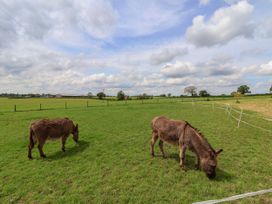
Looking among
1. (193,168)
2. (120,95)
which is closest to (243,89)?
(120,95)

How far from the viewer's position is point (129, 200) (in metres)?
4.69

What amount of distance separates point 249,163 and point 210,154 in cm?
212

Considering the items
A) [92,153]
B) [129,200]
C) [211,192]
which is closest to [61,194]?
[129,200]

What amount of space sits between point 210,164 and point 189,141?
2.99 feet

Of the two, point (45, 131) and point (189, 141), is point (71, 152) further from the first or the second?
point (189, 141)

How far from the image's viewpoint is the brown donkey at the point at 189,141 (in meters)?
Result: 5.64

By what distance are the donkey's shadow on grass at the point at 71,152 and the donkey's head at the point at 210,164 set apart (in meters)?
5.11

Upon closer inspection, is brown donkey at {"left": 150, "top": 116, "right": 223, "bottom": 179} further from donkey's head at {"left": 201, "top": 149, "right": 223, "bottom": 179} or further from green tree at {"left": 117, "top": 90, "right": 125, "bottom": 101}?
green tree at {"left": 117, "top": 90, "right": 125, "bottom": 101}

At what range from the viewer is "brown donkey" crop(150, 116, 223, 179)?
5.64 metres

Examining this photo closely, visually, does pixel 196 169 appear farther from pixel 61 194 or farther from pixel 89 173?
pixel 61 194

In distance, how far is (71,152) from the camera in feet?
27.3

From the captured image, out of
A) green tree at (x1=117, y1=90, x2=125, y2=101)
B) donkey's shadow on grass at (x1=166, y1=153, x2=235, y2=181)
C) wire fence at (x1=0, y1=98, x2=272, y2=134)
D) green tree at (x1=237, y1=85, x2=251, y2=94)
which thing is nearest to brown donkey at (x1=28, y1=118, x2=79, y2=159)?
donkey's shadow on grass at (x1=166, y1=153, x2=235, y2=181)

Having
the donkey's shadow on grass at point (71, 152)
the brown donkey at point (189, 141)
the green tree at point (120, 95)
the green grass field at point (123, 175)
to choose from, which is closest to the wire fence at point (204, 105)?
the green grass field at point (123, 175)

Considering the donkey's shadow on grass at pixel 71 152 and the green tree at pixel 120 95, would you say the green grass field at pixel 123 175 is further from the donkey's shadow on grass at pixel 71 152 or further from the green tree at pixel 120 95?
the green tree at pixel 120 95
